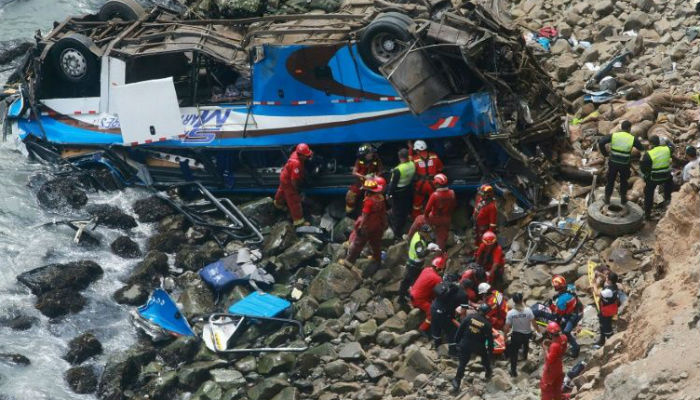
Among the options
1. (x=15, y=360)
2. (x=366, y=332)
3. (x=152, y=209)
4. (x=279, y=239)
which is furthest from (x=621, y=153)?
(x=15, y=360)

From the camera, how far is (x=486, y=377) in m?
11.2

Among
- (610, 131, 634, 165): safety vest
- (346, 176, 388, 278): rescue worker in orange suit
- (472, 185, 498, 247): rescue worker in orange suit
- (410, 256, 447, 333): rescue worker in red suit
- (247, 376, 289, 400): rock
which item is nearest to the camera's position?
(247, 376, 289, 400): rock

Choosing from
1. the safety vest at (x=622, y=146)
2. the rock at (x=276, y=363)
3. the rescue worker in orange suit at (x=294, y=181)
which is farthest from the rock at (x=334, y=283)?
the safety vest at (x=622, y=146)

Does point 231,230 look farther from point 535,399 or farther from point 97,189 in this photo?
point 535,399

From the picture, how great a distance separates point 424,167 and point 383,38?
171cm

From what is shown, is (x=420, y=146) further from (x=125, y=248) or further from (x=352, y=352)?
(x=125, y=248)

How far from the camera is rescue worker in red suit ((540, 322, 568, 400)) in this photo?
10.1 metres

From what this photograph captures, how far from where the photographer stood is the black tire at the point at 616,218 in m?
12.5

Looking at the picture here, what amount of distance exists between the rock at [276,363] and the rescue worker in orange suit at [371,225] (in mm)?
1652

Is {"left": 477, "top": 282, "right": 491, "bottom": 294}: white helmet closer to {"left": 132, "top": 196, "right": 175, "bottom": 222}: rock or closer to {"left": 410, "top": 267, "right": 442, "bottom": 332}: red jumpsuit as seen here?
{"left": 410, "top": 267, "right": 442, "bottom": 332}: red jumpsuit

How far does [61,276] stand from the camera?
44.4 feet

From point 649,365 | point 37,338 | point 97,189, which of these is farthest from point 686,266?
point 97,189

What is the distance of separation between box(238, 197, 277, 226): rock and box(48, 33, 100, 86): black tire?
9.72 ft

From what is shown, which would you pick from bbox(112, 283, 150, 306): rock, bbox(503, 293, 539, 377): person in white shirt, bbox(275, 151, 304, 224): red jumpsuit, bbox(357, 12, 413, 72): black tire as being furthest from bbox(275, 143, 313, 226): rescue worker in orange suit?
bbox(503, 293, 539, 377): person in white shirt
